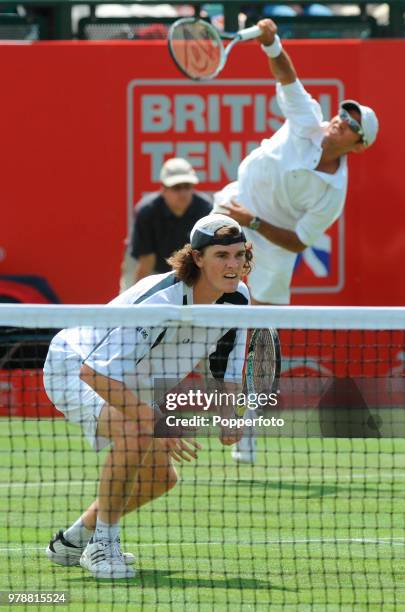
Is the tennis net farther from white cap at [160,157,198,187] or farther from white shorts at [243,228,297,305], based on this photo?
white cap at [160,157,198,187]

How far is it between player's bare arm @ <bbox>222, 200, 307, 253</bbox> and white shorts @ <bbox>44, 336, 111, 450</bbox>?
256 centimetres

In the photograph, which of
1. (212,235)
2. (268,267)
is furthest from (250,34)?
(212,235)

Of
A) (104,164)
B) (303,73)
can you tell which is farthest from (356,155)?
(104,164)

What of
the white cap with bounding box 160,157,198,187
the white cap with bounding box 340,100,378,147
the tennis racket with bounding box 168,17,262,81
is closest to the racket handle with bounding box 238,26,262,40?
the tennis racket with bounding box 168,17,262,81

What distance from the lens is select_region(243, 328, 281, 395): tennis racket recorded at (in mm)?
6367

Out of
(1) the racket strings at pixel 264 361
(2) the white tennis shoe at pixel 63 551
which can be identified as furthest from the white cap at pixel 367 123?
(2) the white tennis shoe at pixel 63 551

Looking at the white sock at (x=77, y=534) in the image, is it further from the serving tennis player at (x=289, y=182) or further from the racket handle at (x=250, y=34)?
the racket handle at (x=250, y=34)

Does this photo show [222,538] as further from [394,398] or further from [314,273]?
[314,273]

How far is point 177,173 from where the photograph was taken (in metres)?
10.1

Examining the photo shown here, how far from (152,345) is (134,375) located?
15 cm

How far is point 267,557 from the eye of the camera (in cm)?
615

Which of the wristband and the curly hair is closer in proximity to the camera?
the curly hair

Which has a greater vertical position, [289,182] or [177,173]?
[177,173]

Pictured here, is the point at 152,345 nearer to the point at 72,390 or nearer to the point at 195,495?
the point at 72,390
